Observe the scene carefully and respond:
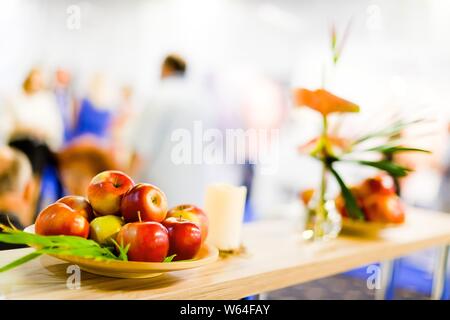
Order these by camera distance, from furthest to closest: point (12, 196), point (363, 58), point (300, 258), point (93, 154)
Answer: point (363, 58) < point (93, 154) < point (12, 196) < point (300, 258)

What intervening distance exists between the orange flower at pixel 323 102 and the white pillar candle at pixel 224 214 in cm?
29

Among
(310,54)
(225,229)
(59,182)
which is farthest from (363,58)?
(225,229)

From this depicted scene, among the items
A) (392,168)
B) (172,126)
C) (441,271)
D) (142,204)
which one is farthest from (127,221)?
(172,126)

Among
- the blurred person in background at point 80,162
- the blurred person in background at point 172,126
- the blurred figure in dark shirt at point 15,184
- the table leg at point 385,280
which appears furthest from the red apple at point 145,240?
the blurred person in background at point 80,162

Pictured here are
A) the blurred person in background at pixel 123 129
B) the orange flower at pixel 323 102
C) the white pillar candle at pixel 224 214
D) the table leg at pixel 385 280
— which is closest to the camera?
the white pillar candle at pixel 224 214

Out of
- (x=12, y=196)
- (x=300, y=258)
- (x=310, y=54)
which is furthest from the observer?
(x=310, y=54)

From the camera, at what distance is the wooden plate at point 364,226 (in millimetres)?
1545

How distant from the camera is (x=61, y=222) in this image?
93 cm

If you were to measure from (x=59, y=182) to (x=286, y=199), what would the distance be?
172 cm

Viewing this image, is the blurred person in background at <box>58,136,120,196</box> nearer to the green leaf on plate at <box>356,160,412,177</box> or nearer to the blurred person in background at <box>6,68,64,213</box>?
the blurred person in background at <box>6,68,64,213</box>

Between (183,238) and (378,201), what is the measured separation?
0.77 m

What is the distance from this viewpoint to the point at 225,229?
121 centimetres

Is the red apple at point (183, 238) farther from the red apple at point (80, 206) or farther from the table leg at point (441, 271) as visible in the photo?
the table leg at point (441, 271)
